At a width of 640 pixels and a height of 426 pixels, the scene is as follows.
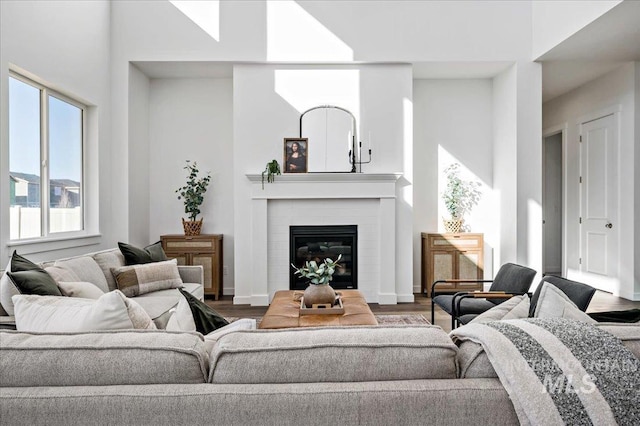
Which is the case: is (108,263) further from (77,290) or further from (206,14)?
(206,14)

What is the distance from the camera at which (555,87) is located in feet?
21.3

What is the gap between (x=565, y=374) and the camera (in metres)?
1.08

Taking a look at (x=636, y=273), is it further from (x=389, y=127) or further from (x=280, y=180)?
(x=280, y=180)

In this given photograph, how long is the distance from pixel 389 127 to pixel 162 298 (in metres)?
3.28

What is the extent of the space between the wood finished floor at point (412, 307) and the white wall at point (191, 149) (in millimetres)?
712

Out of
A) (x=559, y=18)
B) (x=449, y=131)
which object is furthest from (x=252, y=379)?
(x=449, y=131)

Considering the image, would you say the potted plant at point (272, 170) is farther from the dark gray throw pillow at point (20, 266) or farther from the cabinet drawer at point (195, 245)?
the dark gray throw pillow at point (20, 266)

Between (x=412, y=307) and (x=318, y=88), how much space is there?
2765 millimetres

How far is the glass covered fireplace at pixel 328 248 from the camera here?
5.37 metres

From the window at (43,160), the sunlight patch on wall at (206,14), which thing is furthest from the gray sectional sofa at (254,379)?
the sunlight patch on wall at (206,14)

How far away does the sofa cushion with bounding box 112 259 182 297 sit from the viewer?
11.8 feet

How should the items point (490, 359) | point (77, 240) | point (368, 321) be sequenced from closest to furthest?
point (490, 359)
point (368, 321)
point (77, 240)

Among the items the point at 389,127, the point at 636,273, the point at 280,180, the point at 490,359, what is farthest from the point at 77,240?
the point at 636,273

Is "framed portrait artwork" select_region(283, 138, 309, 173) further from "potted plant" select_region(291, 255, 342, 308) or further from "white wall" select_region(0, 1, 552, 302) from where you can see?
"potted plant" select_region(291, 255, 342, 308)
